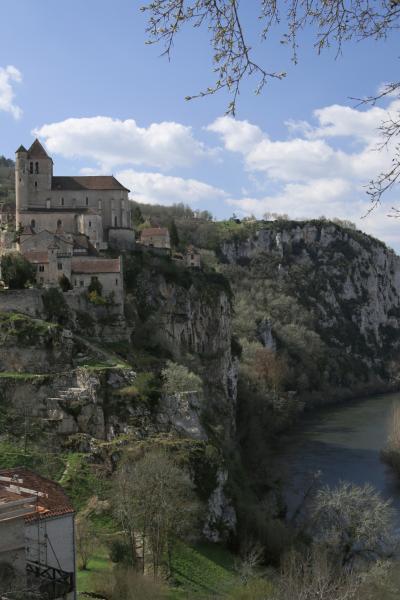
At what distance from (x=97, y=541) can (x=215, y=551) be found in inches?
232

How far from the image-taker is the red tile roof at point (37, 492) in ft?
58.6

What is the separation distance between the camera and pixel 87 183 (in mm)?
56000

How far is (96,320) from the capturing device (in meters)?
43.6

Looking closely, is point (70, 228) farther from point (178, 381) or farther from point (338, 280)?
point (338, 280)

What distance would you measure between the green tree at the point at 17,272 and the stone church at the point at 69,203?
30.0 ft

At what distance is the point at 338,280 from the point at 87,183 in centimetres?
8515

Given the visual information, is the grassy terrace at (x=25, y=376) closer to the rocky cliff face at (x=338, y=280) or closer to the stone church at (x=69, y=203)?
the stone church at (x=69, y=203)

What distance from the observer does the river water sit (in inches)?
1783

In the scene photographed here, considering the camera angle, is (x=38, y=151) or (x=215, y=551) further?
(x=38, y=151)

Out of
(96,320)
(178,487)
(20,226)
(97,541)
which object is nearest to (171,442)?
(178,487)

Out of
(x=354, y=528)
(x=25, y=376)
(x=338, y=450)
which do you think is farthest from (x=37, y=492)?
(x=338, y=450)

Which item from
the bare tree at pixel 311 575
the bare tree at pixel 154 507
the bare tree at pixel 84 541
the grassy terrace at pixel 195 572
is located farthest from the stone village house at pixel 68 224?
the bare tree at pixel 311 575

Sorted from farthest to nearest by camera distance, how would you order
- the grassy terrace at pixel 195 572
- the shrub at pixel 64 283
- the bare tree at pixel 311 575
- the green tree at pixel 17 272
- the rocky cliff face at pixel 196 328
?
the rocky cliff face at pixel 196 328
the shrub at pixel 64 283
the green tree at pixel 17 272
the grassy terrace at pixel 195 572
the bare tree at pixel 311 575

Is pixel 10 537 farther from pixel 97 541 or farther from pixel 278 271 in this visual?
pixel 278 271
